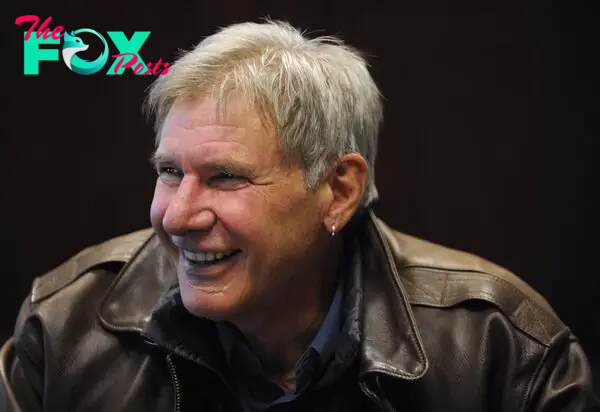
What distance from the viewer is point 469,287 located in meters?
1.46

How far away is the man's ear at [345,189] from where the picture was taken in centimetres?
136

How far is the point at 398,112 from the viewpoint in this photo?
67.3 inches

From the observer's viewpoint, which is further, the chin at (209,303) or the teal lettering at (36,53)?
the teal lettering at (36,53)

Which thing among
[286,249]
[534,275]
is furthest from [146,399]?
[534,275]

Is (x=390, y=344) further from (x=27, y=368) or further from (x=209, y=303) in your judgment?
(x=27, y=368)

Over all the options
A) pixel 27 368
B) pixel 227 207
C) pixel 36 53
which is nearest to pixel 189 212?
pixel 227 207

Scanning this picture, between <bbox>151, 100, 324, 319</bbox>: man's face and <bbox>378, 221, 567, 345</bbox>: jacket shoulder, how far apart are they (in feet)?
0.87

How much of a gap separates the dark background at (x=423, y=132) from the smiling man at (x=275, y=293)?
0.72ft

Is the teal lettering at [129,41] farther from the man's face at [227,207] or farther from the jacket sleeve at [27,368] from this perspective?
the jacket sleeve at [27,368]

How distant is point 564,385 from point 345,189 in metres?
0.49

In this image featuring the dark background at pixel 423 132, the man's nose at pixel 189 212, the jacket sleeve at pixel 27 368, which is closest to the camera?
the man's nose at pixel 189 212

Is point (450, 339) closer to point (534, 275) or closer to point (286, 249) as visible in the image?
point (286, 249)

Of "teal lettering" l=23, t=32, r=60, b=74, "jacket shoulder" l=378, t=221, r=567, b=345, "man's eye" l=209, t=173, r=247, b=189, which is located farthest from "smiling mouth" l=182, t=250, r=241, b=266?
"teal lettering" l=23, t=32, r=60, b=74

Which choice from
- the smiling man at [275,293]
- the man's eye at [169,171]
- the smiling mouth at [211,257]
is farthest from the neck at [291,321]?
the man's eye at [169,171]
